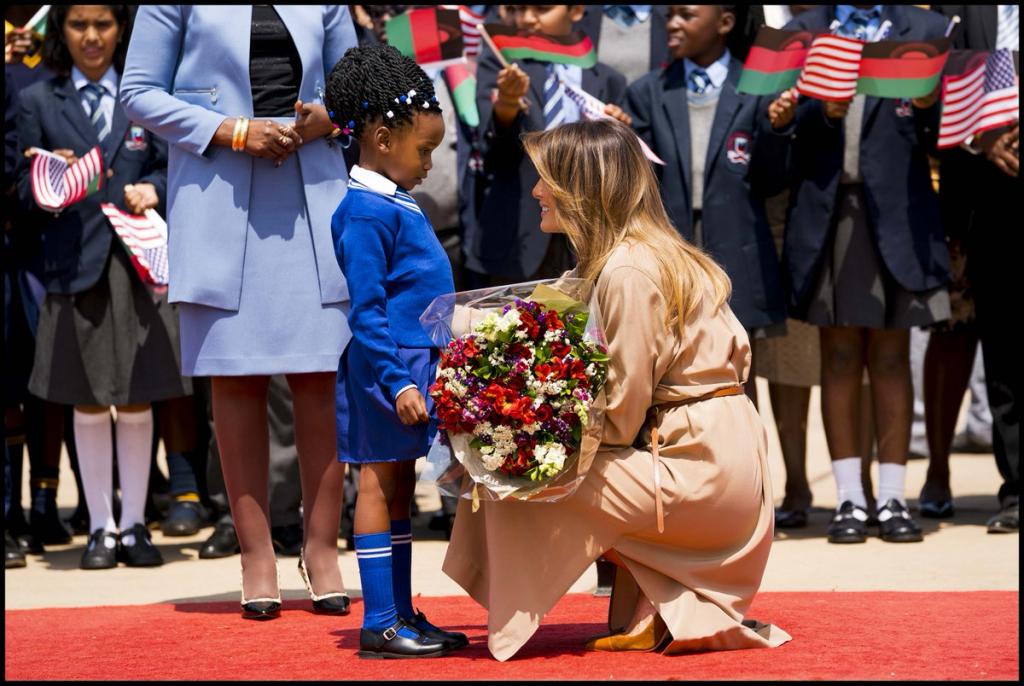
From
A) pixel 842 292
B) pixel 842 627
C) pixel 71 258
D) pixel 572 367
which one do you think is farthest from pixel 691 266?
pixel 71 258

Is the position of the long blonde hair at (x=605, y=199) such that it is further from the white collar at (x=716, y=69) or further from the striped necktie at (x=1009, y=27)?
the striped necktie at (x=1009, y=27)

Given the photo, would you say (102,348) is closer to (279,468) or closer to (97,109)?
(279,468)

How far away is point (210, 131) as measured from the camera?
486cm

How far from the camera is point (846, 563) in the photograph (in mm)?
5793

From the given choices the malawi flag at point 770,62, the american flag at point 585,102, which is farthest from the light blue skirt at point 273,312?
the malawi flag at point 770,62

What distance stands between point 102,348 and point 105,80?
3.85 ft

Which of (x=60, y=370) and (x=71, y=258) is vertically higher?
(x=71, y=258)

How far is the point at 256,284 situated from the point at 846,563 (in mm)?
2490

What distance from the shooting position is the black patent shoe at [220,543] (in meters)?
6.44

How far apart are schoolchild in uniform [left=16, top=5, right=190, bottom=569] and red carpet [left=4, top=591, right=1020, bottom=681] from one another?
53.2 inches

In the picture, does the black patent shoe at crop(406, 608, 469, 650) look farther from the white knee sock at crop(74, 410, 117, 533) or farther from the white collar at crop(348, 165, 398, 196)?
the white knee sock at crop(74, 410, 117, 533)

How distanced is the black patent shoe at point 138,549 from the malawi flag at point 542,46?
254 cm

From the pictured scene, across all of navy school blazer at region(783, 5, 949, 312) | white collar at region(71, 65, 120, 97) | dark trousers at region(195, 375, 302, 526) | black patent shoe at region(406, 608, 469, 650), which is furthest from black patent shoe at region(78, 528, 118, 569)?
navy school blazer at region(783, 5, 949, 312)

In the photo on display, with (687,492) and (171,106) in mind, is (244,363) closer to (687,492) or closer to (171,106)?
(171,106)
